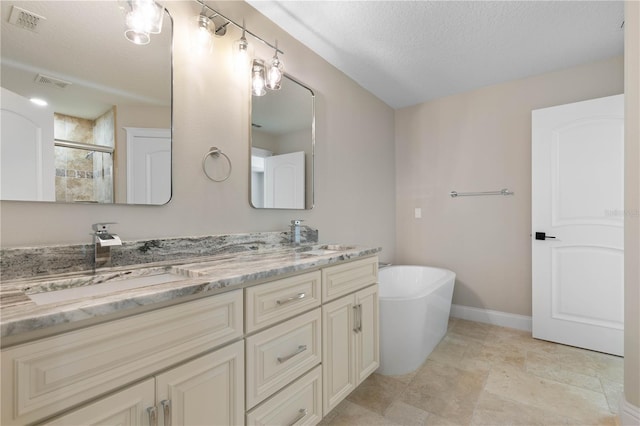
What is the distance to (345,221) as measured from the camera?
8.73 feet

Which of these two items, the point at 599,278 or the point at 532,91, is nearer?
the point at 599,278

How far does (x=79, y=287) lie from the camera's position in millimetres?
1012

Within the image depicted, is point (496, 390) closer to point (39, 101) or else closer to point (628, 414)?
point (628, 414)

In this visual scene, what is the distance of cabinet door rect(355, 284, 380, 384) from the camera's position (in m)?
1.71

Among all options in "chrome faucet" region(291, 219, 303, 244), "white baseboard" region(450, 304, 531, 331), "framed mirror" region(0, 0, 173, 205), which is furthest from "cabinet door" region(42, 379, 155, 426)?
"white baseboard" region(450, 304, 531, 331)

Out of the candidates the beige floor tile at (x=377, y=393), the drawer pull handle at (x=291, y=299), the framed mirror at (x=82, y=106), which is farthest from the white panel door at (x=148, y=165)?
the beige floor tile at (x=377, y=393)

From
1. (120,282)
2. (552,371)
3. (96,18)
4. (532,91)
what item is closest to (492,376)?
(552,371)

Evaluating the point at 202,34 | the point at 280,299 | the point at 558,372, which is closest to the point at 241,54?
the point at 202,34

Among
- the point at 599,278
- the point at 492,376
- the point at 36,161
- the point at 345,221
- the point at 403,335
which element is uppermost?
the point at 36,161

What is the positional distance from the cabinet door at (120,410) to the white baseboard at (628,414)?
7.23 feet

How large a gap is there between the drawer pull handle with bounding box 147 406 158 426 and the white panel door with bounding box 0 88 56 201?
86 cm

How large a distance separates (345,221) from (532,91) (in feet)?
7.07

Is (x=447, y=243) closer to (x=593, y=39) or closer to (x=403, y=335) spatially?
(x=403, y=335)

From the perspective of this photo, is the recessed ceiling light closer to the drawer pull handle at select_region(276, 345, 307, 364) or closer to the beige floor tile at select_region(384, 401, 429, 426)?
the drawer pull handle at select_region(276, 345, 307, 364)
